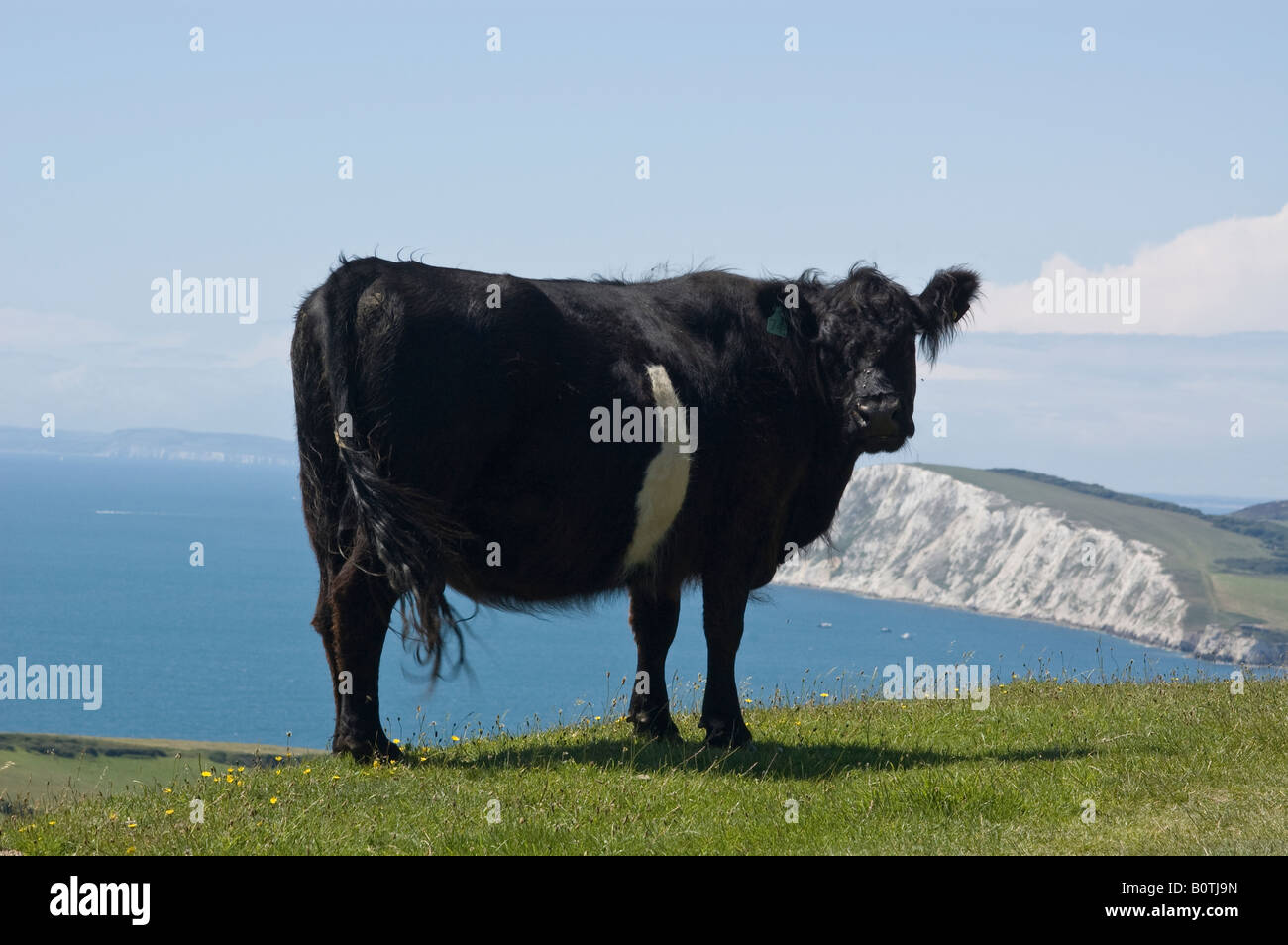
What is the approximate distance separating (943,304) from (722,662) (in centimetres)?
370

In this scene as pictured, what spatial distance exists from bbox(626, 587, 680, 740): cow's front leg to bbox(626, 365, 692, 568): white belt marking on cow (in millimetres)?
1156

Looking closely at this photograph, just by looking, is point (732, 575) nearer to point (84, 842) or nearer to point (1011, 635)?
point (84, 842)

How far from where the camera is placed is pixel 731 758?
9.45 metres

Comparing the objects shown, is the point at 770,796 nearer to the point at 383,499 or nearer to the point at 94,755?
the point at 383,499

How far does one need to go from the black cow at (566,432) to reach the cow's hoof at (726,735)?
2 cm

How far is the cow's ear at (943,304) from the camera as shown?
10516mm

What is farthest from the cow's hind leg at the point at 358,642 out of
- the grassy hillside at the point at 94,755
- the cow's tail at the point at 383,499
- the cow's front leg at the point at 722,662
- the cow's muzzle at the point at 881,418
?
the grassy hillside at the point at 94,755

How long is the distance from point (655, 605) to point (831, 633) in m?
154

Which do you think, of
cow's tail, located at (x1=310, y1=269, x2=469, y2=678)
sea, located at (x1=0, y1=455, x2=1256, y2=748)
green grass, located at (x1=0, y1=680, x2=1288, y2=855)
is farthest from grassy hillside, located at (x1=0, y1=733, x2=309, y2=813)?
cow's tail, located at (x1=310, y1=269, x2=469, y2=678)

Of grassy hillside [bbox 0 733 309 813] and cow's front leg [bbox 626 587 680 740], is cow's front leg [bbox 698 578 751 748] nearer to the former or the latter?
cow's front leg [bbox 626 587 680 740]

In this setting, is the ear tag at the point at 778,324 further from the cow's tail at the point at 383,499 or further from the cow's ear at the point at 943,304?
the cow's tail at the point at 383,499

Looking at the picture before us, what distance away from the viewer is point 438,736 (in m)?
10.6

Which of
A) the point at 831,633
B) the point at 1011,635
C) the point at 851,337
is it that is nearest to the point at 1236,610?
the point at 1011,635

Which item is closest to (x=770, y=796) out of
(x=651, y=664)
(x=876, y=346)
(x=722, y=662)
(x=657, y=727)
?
(x=722, y=662)
